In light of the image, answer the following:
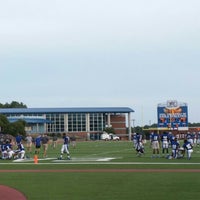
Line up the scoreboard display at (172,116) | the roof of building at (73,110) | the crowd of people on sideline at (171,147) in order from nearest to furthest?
the crowd of people on sideline at (171,147), the scoreboard display at (172,116), the roof of building at (73,110)

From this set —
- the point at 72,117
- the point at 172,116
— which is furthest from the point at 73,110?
the point at 172,116

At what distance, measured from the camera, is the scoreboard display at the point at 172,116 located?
166ft
